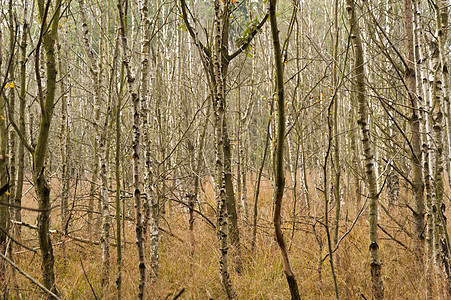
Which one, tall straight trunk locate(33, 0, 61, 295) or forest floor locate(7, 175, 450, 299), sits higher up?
tall straight trunk locate(33, 0, 61, 295)

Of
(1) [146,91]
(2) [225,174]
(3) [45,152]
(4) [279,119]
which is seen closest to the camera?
(4) [279,119]

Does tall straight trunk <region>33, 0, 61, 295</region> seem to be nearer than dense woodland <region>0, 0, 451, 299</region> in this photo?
Yes

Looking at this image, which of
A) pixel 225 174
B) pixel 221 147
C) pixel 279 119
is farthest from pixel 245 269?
pixel 279 119

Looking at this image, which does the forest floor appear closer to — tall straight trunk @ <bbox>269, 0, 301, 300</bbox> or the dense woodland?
the dense woodland

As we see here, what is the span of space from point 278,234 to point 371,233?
103 cm

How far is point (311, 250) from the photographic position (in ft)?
15.1

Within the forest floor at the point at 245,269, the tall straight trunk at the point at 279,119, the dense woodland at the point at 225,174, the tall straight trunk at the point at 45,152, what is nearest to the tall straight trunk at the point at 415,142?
the dense woodland at the point at 225,174

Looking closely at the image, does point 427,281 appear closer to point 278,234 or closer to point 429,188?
point 429,188

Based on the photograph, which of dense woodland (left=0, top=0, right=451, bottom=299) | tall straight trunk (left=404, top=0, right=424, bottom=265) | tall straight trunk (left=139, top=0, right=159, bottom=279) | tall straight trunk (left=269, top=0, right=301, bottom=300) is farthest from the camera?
tall straight trunk (left=404, top=0, right=424, bottom=265)

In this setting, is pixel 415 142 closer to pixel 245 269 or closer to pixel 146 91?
pixel 245 269

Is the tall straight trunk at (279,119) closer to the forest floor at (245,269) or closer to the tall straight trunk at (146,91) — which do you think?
the forest floor at (245,269)

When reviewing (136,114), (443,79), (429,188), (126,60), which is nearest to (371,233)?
(429,188)

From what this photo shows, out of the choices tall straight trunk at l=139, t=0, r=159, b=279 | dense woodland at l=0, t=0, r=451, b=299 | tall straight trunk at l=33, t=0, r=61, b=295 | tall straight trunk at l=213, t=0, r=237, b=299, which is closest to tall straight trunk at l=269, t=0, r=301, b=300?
dense woodland at l=0, t=0, r=451, b=299

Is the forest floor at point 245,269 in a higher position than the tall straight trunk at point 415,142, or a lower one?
lower
